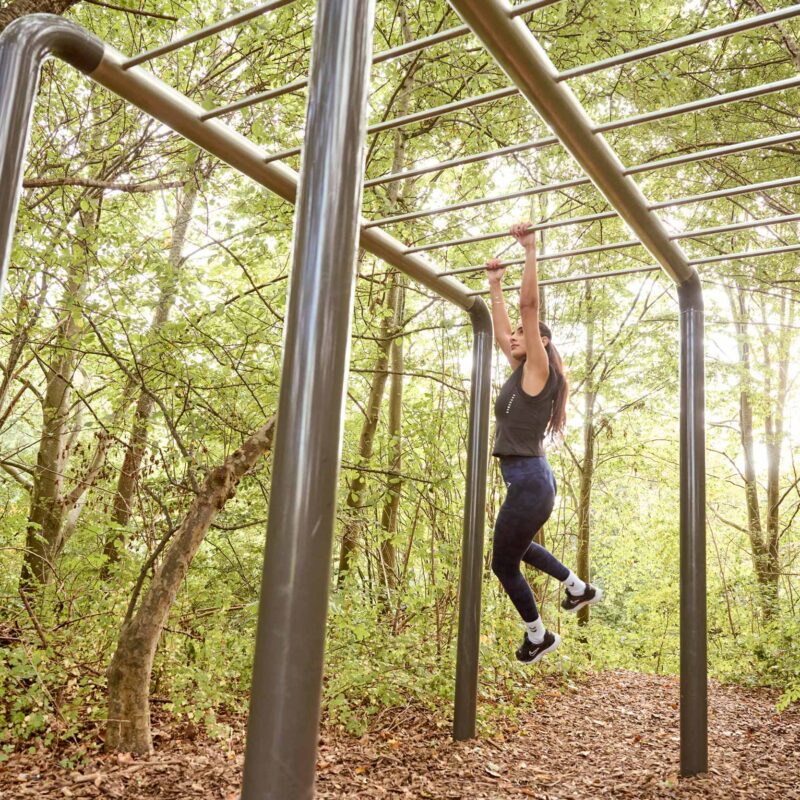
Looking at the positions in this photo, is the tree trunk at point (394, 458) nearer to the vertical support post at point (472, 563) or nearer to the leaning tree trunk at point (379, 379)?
the leaning tree trunk at point (379, 379)

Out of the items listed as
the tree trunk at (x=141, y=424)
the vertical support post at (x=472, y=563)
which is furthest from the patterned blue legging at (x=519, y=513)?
the tree trunk at (x=141, y=424)

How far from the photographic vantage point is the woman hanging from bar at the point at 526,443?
3.22 meters

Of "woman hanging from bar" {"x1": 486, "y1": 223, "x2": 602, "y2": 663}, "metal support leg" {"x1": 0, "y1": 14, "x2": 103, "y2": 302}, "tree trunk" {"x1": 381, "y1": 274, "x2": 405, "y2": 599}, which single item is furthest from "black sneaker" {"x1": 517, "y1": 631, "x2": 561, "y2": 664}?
"metal support leg" {"x1": 0, "y1": 14, "x2": 103, "y2": 302}

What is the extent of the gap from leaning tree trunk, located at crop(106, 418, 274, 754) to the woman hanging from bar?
4.81 feet

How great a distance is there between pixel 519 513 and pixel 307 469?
6.90 feet

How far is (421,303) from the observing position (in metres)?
8.66

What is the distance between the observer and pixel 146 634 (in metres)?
3.84

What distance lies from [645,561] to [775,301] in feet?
16.2

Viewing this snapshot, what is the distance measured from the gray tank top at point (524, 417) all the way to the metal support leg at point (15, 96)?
2.08 metres

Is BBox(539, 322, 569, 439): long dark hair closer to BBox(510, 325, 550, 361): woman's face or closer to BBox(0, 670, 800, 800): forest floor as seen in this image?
BBox(510, 325, 550, 361): woman's face

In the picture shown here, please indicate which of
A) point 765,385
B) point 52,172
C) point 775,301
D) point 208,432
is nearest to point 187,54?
point 52,172

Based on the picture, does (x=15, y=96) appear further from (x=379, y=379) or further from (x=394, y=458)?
(x=379, y=379)

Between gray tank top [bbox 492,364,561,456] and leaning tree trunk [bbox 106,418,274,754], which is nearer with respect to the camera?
gray tank top [bbox 492,364,561,456]

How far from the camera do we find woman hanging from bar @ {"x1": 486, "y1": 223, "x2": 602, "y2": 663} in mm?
3217
